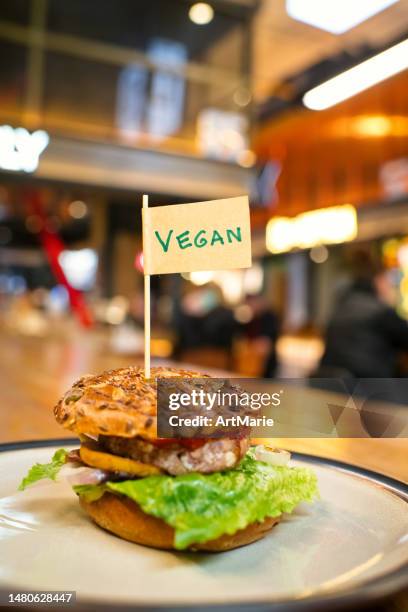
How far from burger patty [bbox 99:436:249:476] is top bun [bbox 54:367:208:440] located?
0.03 m

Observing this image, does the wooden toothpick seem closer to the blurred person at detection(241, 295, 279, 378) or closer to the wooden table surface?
the wooden table surface

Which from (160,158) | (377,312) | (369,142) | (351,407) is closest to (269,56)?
(369,142)

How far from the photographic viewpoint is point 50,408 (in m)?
1.65

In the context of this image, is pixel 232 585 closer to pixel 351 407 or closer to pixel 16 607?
pixel 16 607

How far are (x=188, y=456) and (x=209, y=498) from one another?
56 millimetres

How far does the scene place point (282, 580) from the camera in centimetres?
54

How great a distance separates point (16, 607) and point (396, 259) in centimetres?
711

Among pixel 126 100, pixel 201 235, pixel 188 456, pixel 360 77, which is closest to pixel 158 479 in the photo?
pixel 188 456

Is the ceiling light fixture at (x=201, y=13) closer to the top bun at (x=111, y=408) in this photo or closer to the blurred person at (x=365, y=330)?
the blurred person at (x=365, y=330)

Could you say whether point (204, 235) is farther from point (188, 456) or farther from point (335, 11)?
point (335, 11)

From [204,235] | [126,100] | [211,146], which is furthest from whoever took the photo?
[211,146]

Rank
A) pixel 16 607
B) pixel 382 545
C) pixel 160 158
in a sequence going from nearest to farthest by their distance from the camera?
1. pixel 16 607
2. pixel 382 545
3. pixel 160 158

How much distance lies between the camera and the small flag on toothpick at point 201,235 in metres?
0.74

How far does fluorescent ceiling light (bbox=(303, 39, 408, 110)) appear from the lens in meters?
3.36
